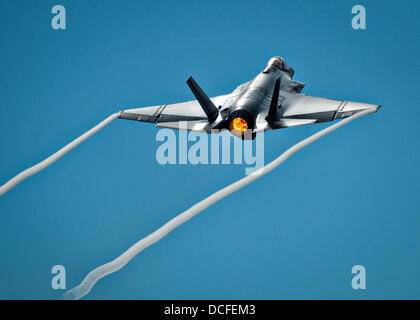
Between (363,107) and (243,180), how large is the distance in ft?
20.3

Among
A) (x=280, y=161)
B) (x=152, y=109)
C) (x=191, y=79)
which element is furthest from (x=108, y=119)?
(x=280, y=161)

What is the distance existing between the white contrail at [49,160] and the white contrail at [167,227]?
17.0 feet

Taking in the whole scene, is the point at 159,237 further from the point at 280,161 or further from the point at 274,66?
the point at 274,66

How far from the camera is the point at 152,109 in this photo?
20203mm

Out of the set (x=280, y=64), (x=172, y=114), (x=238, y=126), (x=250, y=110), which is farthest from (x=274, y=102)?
(x=280, y=64)

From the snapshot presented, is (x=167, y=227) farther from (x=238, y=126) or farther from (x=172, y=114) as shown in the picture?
(x=172, y=114)

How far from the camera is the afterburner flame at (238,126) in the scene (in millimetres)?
18078

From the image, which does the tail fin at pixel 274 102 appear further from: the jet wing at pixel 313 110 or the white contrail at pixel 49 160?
the white contrail at pixel 49 160

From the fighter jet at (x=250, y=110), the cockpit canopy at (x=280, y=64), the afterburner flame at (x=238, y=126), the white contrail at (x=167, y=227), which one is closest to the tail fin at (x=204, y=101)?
the fighter jet at (x=250, y=110)

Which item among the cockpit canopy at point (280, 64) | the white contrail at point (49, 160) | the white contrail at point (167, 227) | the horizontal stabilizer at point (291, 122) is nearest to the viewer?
the white contrail at point (167, 227)

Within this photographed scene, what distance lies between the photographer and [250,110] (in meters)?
18.4

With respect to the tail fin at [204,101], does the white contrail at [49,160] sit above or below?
below

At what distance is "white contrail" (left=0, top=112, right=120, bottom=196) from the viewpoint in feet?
50.0

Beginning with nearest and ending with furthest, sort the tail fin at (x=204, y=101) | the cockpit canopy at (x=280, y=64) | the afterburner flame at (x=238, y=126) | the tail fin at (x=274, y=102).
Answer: the tail fin at (x=204, y=101) < the tail fin at (x=274, y=102) < the afterburner flame at (x=238, y=126) < the cockpit canopy at (x=280, y=64)
